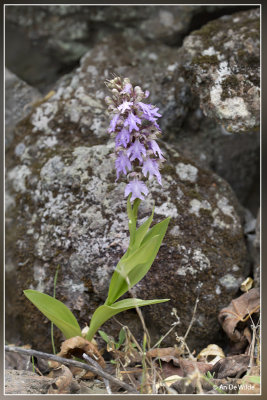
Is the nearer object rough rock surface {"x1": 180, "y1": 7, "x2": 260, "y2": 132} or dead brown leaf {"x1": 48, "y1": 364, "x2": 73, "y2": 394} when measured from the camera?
dead brown leaf {"x1": 48, "y1": 364, "x2": 73, "y2": 394}

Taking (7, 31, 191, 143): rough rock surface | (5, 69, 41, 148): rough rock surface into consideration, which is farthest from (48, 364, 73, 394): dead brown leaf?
(5, 69, 41, 148): rough rock surface

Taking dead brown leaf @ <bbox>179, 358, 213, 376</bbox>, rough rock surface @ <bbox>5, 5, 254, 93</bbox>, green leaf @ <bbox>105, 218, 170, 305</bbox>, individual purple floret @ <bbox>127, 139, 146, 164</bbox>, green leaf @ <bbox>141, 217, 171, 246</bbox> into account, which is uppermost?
rough rock surface @ <bbox>5, 5, 254, 93</bbox>

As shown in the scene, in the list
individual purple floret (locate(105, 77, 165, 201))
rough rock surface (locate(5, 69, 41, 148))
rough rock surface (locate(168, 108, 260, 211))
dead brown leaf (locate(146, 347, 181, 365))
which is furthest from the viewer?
rough rock surface (locate(5, 69, 41, 148))

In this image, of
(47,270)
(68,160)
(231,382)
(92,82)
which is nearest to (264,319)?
(231,382)

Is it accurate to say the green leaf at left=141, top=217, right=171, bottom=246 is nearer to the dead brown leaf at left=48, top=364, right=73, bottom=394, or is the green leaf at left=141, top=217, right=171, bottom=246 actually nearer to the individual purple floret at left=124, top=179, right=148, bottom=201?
the individual purple floret at left=124, top=179, right=148, bottom=201

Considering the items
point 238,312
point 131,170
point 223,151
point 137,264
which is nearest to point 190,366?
point 238,312

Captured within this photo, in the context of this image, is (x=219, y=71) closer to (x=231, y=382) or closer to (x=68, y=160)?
(x=68, y=160)

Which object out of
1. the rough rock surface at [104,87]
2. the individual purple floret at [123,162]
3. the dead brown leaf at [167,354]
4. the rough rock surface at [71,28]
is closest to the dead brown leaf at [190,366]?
the dead brown leaf at [167,354]
